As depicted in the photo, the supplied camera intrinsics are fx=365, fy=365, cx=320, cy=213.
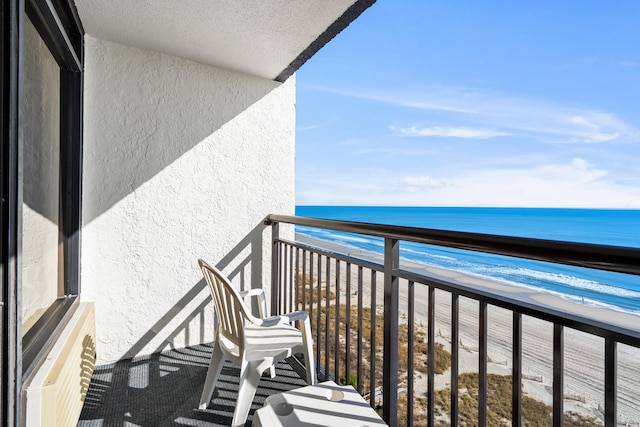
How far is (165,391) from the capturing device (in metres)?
2.09

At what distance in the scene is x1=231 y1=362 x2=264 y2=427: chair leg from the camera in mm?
1611

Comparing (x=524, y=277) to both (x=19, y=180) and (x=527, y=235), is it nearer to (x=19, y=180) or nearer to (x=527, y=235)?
(x=527, y=235)

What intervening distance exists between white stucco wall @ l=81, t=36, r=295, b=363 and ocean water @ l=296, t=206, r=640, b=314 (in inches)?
75.6

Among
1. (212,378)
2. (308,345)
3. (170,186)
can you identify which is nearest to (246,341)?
A: (308,345)

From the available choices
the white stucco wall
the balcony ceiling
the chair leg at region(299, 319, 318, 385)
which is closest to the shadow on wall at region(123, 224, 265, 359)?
the white stucco wall

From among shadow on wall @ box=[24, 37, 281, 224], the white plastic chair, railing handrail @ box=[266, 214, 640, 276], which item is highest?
shadow on wall @ box=[24, 37, 281, 224]

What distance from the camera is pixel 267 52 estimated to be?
2463 millimetres

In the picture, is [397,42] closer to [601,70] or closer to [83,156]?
[601,70]

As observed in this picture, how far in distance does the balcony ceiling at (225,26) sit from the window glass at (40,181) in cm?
44

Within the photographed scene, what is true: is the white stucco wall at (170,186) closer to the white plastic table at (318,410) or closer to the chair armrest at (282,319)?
the chair armrest at (282,319)

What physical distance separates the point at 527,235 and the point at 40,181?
24.5 m

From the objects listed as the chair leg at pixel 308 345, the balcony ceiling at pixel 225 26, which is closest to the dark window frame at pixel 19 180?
the balcony ceiling at pixel 225 26

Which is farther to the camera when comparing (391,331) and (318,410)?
(391,331)

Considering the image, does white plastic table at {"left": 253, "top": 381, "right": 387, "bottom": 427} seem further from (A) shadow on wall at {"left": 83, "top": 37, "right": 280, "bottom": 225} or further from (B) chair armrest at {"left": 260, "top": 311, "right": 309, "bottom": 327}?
(A) shadow on wall at {"left": 83, "top": 37, "right": 280, "bottom": 225}
